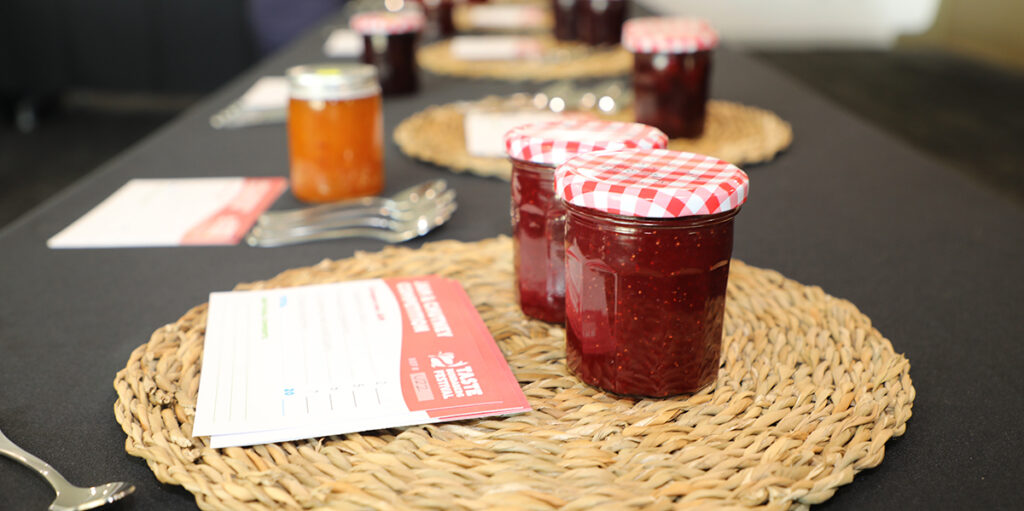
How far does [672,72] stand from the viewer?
1068mm

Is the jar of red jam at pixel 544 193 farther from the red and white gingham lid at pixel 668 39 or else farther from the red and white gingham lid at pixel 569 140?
the red and white gingham lid at pixel 668 39

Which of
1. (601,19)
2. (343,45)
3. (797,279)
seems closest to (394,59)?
(343,45)

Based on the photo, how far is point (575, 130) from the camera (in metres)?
0.64

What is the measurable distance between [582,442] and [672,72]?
679 millimetres

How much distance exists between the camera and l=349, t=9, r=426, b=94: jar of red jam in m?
1.39

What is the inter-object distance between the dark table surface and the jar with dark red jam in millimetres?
116

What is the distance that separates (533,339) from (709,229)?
0.58ft

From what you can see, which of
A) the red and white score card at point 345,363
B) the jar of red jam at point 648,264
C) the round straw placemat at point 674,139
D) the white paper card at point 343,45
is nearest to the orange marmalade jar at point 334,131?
the round straw placemat at point 674,139

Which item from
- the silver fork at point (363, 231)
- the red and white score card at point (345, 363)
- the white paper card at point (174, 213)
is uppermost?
the red and white score card at point (345, 363)

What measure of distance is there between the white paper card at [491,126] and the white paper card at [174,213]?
26 cm

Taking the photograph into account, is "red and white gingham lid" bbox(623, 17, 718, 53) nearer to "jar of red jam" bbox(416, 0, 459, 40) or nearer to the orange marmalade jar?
the orange marmalade jar

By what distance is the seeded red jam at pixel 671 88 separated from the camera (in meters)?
1.07

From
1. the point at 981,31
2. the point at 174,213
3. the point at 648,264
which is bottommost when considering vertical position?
the point at 981,31

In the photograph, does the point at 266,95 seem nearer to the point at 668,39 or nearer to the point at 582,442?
the point at 668,39
